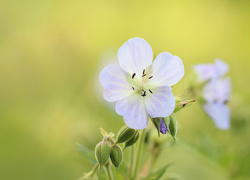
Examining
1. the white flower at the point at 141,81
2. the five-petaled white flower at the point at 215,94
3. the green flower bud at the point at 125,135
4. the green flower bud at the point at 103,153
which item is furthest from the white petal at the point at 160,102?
the five-petaled white flower at the point at 215,94

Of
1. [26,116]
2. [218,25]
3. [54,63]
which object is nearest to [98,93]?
[26,116]

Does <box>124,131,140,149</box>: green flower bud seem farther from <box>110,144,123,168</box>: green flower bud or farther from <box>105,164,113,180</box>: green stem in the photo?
<box>105,164,113,180</box>: green stem

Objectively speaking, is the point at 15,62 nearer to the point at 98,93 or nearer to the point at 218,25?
the point at 98,93

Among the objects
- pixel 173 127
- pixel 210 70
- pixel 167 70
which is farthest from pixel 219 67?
pixel 173 127

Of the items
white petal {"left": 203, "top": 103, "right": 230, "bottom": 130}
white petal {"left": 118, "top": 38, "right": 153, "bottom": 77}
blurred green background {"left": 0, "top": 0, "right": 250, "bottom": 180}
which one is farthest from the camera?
blurred green background {"left": 0, "top": 0, "right": 250, "bottom": 180}

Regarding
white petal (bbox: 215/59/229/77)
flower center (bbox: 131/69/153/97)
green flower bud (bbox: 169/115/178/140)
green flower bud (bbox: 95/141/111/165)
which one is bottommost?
white petal (bbox: 215/59/229/77)

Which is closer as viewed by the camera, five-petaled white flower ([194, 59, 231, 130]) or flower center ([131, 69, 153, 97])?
flower center ([131, 69, 153, 97])

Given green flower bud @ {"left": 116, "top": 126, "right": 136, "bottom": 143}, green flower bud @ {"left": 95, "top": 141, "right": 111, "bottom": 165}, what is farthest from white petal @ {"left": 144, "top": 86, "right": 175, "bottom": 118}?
green flower bud @ {"left": 95, "top": 141, "right": 111, "bottom": 165}
